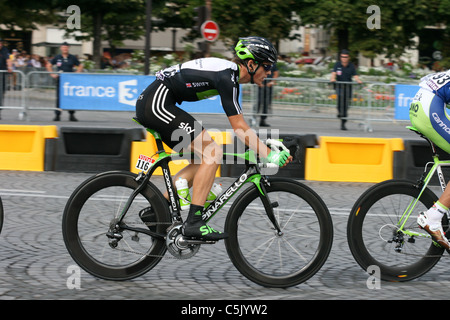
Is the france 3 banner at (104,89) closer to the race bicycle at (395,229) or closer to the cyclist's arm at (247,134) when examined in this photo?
the race bicycle at (395,229)

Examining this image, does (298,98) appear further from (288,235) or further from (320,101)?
(288,235)

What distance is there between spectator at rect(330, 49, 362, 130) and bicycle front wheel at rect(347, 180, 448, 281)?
11.7 m

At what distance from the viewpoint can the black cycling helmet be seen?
5020mm

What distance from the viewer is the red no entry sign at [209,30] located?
62.7 ft

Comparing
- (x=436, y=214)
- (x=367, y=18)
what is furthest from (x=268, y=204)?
(x=367, y=18)

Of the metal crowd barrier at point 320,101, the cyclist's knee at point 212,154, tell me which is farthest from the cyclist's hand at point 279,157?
the metal crowd barrier at point 320,101

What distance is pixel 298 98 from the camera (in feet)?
56.3

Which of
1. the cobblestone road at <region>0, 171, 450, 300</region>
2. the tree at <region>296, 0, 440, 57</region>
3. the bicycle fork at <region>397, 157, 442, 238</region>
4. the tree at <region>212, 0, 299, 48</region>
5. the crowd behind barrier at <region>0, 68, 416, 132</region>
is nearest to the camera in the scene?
the cobblestone road at <region>0, 171, 450, 300</region>

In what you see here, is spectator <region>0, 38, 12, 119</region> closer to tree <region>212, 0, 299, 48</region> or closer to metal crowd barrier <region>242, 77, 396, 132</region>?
metal crowd barrier <region>242, 77, 396, 132</region>

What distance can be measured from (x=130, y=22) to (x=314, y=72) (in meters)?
11.1

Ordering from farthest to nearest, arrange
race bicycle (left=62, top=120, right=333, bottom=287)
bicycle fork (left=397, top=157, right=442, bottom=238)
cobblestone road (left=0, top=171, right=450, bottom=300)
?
bicycle fork (left=397, top=157, right=442, bottom=238), race bicycle (left=62, top=120, right=333, bottom=287), cobblestone road (left=0, top=171, right=450, bottom=300)

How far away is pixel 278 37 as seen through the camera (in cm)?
3369

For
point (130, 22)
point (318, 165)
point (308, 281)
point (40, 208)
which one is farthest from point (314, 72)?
point (308, 281)

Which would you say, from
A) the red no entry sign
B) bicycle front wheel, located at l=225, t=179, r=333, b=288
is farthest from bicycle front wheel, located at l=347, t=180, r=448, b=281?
the red no entry sign
